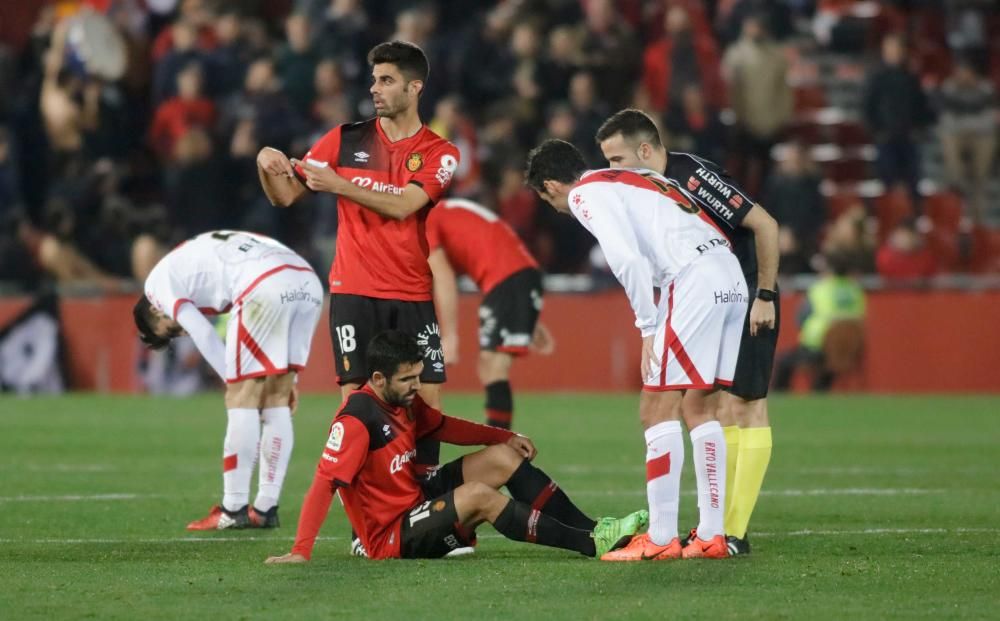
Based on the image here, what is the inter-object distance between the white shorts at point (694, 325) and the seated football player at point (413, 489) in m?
0.70

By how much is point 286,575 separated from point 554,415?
10315mm

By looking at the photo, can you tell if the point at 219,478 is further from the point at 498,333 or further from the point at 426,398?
the point at 426,398

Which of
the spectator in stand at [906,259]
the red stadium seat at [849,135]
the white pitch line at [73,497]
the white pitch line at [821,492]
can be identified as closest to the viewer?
the white pitch line at [73,497]

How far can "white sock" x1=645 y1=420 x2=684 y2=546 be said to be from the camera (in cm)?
820

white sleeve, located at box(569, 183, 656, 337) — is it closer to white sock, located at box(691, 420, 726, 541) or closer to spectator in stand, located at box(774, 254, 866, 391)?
white sock, located at box(691, 420, 726, 541)

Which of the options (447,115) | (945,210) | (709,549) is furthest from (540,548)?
(945,210)

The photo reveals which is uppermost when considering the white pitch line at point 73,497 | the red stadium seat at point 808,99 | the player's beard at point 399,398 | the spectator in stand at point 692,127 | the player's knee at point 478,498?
the red stadium seat at point 808,99

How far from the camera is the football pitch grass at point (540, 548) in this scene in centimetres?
684

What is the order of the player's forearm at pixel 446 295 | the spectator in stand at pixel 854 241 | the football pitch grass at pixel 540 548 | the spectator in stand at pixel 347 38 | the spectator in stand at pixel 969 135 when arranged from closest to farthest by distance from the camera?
1. the football pitch grass at pixel 540 548
2. the player's forearm at pixel 446 295
3. the spectator in stand at pixel 854 241
4. the spectator in stand at pixel 347 38
5. the spectator in stand at pixel 969 135

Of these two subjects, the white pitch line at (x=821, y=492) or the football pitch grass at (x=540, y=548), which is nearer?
the football pitch grass at (x=540, y=548)

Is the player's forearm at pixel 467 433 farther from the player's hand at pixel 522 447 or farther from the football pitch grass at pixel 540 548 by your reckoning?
the football pitch grass at pixel 540 548

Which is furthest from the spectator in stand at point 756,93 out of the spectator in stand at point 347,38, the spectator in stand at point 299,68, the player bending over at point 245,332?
the player bending over at point 245,332

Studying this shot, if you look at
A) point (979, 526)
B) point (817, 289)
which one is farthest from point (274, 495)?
point (817, 289)

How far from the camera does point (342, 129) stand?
9.11 m
